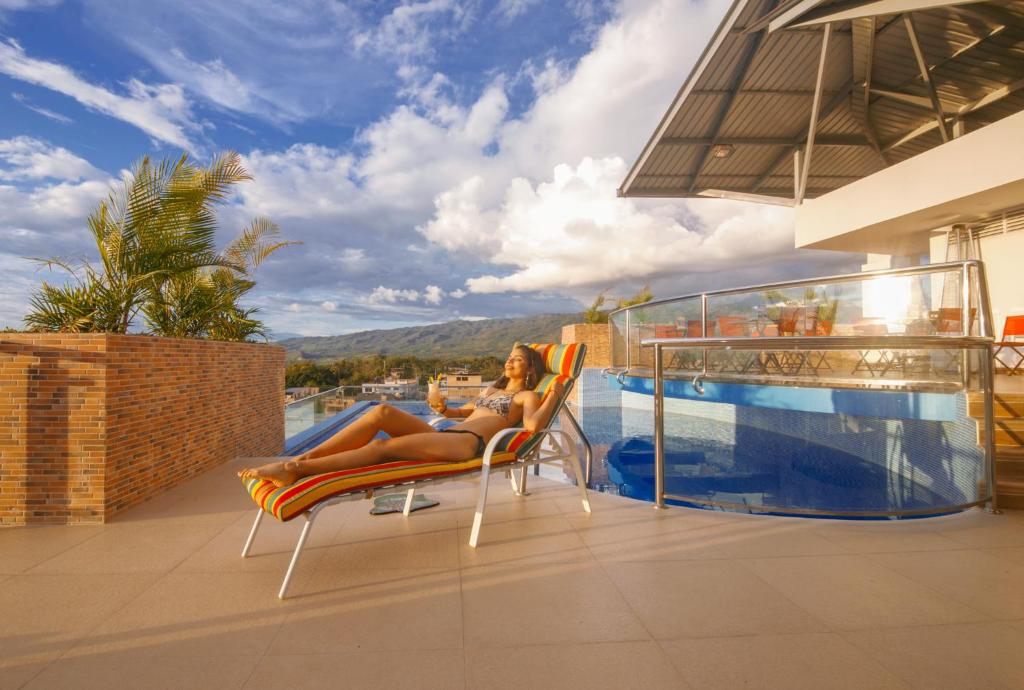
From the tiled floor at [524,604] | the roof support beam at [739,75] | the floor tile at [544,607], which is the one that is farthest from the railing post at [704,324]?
the roof support beam at [739,75]

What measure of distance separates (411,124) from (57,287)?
7.08m

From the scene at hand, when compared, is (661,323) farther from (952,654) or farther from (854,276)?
(952,654)

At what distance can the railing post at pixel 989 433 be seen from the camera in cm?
343

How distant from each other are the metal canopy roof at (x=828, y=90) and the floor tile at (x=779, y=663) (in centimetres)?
836

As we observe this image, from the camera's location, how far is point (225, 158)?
5.02 meters

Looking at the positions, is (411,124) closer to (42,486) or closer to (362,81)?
(362,81)

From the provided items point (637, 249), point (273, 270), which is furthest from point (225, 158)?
point (637, 249)

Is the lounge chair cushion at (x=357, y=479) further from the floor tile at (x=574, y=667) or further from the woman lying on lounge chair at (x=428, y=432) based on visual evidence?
the floor tile at (x=574, y=667)

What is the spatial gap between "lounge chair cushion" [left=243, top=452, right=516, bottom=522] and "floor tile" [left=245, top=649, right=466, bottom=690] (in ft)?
2.24

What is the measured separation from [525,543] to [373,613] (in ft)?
3.43

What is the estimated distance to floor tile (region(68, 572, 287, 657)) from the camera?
5.97 ft

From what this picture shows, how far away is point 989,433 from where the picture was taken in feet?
11.3

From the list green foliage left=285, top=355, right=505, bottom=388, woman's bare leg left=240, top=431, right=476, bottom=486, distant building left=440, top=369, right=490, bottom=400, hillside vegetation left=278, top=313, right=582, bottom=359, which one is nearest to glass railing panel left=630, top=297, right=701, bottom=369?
green foliage left=285, top=355, right=505, bottom=388

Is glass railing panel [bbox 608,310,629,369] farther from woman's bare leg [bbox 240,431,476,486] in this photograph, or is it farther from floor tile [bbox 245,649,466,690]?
floor tile [bbox 245,649,466,690]
